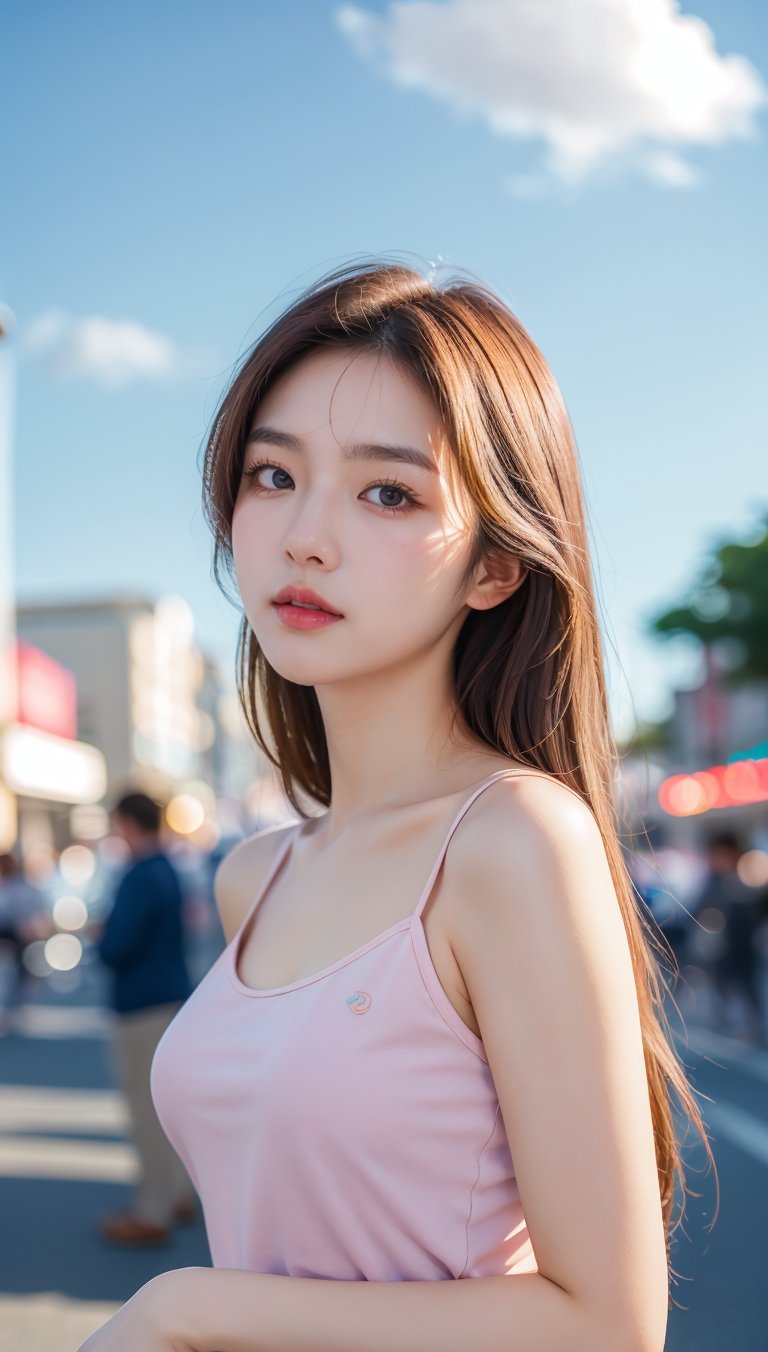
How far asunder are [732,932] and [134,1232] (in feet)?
23.2

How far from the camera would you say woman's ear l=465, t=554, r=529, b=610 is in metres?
1.42

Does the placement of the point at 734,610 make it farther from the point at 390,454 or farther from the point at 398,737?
the point at 390,454

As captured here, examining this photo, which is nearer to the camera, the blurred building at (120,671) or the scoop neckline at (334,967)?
the scoop neckline at (334,967)

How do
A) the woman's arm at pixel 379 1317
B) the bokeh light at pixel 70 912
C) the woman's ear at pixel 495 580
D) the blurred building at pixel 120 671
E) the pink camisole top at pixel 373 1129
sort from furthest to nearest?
1. the blurred building at pixel 120 671
2. the bokeh light at pixel 70 912
3. the woman's ear at pixel 495 580
4. the pink camisole top at pixel 373 1129
5. the woman's arm at pixel 379 1317

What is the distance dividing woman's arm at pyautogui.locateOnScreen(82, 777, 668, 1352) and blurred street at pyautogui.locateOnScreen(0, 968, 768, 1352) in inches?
36.6

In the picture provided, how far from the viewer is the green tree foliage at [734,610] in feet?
72.8

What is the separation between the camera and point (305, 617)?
134 centimetres

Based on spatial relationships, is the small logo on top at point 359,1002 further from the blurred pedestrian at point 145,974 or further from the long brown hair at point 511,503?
the blurred pedestrian at point 145,974

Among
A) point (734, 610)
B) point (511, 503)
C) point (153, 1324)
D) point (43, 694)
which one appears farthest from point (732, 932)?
point (43, 694)

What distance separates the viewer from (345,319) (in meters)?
1.40

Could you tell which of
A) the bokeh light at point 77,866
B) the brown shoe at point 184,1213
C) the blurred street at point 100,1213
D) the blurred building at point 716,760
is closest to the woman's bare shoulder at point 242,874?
the blurred street at point 100,1213

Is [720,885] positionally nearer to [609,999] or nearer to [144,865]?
[144,865]

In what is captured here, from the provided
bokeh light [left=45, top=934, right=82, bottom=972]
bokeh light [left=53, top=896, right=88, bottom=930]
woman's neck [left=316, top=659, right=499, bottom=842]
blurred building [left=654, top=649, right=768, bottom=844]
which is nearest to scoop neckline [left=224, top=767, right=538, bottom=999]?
woman's neck [left=316, top=659, right=499, bottom=842]

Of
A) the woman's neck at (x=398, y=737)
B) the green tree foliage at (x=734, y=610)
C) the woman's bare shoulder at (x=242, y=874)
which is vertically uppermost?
the green tree foliage at (x=734, y=610)
